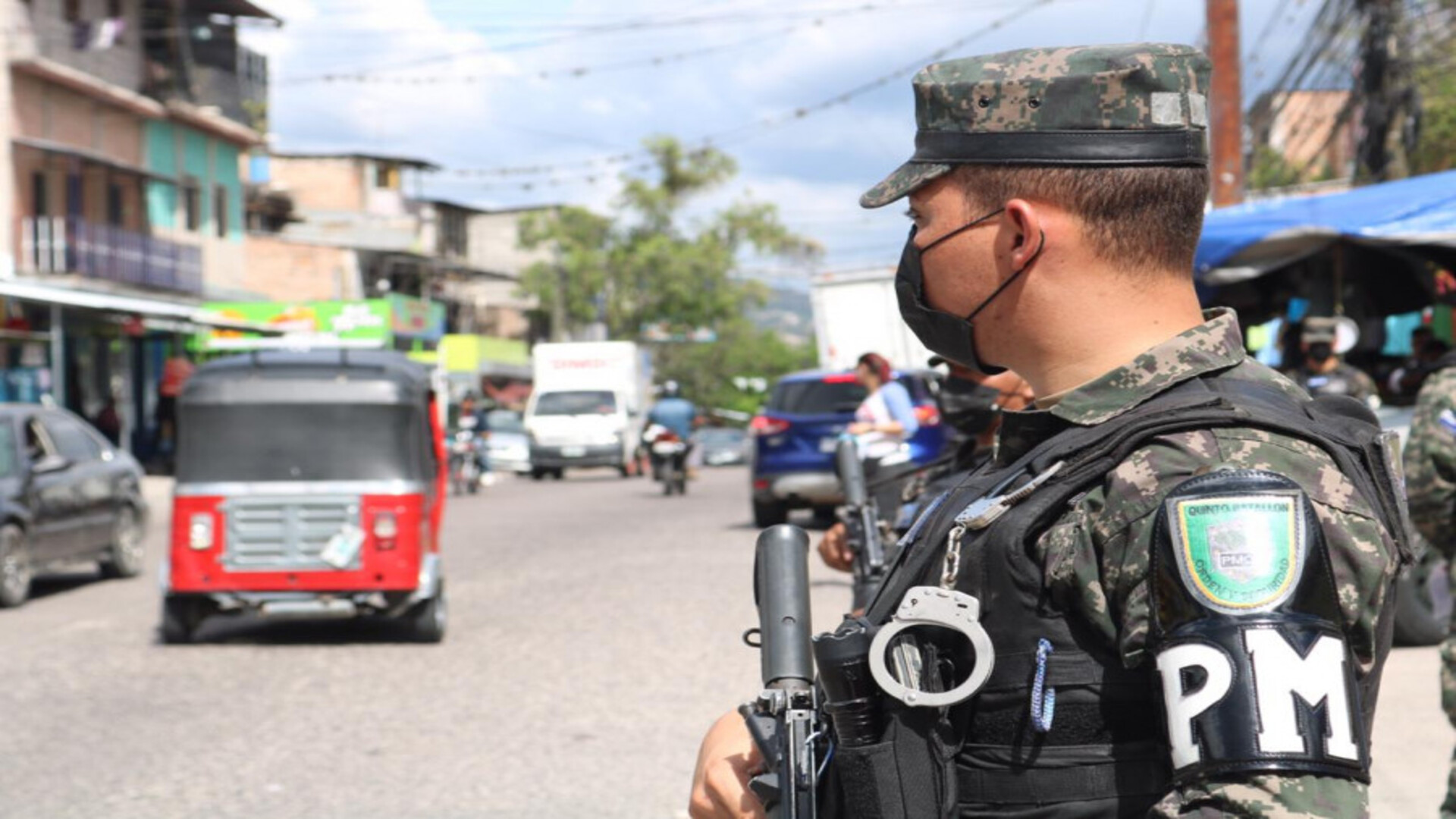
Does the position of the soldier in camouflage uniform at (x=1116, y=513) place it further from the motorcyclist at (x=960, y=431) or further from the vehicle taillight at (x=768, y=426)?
the vehicle taillight at (x=768, y=426)

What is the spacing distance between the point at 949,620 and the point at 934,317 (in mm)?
426

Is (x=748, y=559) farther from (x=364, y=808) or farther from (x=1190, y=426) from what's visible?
(x=1190, y=426)

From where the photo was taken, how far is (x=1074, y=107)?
6.18 ft

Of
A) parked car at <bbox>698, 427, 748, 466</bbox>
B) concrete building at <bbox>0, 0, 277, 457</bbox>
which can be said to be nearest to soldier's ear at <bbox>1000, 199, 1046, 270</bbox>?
concrete building at <bbox>0, 0, 277, 457</bbox>

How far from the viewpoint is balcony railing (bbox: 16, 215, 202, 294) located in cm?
3400

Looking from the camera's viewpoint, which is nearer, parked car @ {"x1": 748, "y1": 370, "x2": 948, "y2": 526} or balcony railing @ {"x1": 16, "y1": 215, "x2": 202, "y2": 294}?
parked car @ {"x1": 748, "y1": 370, "x2": 948, "y2": 526}

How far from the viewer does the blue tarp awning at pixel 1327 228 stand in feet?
34.6

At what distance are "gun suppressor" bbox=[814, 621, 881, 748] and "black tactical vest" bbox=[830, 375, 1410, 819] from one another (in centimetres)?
3

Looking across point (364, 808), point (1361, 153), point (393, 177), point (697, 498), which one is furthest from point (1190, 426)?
point (393, 177)

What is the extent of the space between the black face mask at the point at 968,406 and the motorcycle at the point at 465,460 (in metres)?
24.2

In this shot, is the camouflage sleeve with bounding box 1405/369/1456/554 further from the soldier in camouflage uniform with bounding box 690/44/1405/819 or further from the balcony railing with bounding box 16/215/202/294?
the balcony railing with bounding box 16/215/202/294

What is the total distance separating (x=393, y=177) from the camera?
68.3 metres

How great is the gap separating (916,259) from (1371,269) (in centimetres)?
1127

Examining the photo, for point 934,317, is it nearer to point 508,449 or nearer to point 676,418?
point 676,418
